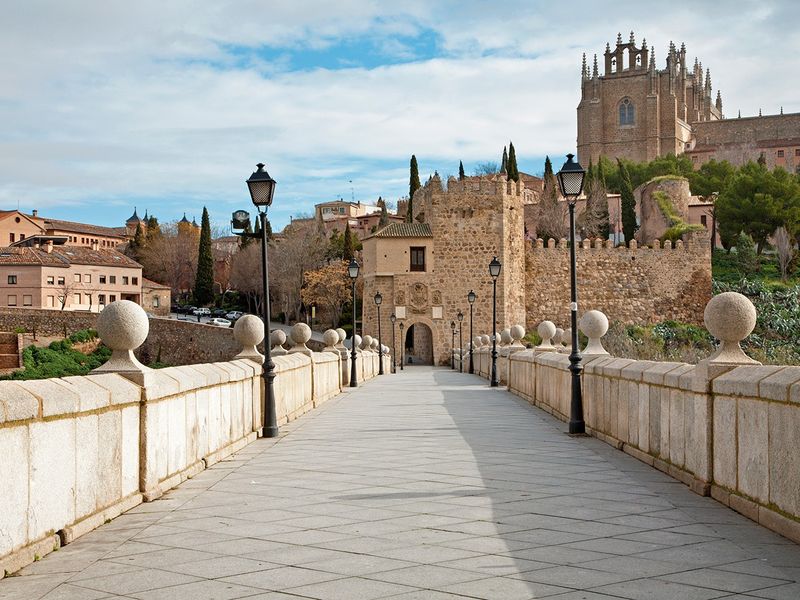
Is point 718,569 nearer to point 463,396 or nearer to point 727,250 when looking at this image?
point 463,396

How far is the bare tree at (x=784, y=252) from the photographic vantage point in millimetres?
64875

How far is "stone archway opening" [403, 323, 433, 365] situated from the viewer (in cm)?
5584

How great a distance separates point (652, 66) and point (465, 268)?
207 feet

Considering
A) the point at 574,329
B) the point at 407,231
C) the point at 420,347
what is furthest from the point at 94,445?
the point at 420,347

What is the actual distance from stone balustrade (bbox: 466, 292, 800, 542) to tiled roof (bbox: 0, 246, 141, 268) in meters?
72.1

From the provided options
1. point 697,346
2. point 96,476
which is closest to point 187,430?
point 96,476

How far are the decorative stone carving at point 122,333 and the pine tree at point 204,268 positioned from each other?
235 feet

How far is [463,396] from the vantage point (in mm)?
19766

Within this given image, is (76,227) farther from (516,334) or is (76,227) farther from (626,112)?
(516,334)

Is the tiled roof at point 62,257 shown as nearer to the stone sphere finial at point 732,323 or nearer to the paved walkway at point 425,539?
the paved walkway at point 425,539

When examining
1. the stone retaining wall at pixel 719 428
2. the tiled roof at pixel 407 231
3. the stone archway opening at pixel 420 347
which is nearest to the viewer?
the stone retaining wall at pixel 719 428

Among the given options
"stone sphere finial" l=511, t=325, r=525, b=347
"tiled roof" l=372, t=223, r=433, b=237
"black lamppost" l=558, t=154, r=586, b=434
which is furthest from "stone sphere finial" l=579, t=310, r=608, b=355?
"tiled roof" l=372, t=223, r=433, b=237

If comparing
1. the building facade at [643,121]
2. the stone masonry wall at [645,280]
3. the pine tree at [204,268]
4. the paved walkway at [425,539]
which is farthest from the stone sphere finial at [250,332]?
the building facade at [643,121]

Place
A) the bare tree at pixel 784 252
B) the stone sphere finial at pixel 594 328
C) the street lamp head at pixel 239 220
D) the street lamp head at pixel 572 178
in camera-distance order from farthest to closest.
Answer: the bare tree at pixel 784 252 < the street lamp head at pixel 239 220 < the stone sphere finial at pixel 594 328 < the street lamp head at pixel 572 178
